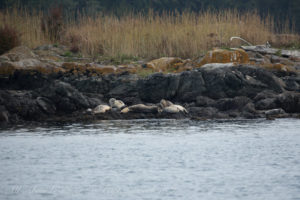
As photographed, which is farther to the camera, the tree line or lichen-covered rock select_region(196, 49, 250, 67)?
the tree line

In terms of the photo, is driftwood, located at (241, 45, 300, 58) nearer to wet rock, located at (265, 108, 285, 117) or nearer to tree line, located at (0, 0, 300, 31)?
wet rock, located at (265, 108, 285, 117)

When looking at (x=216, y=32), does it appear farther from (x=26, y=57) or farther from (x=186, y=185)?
(x=186, y=185)

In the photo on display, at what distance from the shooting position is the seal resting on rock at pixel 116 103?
1326cm

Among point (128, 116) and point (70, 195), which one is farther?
point (128, 116)

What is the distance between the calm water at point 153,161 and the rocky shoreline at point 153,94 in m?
1.45

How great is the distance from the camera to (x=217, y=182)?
5.98m

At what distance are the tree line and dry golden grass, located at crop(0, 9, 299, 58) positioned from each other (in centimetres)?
1563

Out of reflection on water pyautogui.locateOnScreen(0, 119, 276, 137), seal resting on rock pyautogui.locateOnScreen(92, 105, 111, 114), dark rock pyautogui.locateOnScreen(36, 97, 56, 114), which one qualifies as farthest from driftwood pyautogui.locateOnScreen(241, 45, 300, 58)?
dark rock pyautogui.locateOnScreen(36, 97, 56, 114)

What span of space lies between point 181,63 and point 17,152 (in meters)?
9.45

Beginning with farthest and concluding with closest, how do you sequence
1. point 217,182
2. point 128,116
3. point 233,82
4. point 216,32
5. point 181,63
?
point 216,32, point 181,63, point 233,82, point 128,116, point 217,182

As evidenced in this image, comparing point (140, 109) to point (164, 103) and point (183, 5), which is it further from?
point (183, 5)

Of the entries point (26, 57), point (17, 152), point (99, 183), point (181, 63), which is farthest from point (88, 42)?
point (99, 183)

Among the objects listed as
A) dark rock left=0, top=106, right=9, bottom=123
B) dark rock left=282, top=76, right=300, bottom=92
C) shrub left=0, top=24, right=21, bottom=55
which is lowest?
dark rock left=0, top=106, right=9, bottom=123

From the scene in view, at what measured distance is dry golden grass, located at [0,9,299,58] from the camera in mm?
18750
